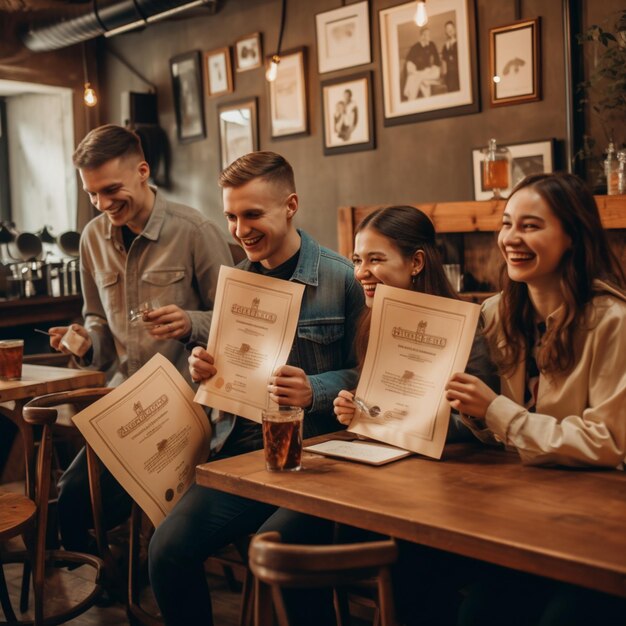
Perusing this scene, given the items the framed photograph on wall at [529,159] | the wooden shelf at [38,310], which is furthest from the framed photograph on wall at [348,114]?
the wooden shelf at [38,310]

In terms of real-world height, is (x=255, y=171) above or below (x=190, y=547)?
above

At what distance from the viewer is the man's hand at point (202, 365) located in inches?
81.0

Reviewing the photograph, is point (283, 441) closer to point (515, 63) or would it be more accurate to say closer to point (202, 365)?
point (202, 365)

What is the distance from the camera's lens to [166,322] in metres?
2.44

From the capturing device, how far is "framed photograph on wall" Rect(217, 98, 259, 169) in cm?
543

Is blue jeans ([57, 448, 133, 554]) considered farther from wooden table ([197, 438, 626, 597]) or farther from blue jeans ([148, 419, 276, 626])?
wooden table ([197, 438, 626, 597])

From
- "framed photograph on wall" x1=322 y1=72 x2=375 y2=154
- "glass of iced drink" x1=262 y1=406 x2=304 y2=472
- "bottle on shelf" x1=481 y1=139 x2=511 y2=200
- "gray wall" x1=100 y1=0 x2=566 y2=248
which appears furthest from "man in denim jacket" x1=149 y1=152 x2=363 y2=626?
"framed photograph on wall" x1=322 y1=72 x2=375 y2=154

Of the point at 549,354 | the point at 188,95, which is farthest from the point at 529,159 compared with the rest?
the point at 188,95

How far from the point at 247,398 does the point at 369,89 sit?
312 cm

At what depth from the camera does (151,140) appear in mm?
6020

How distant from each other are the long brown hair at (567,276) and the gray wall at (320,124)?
2.25 m

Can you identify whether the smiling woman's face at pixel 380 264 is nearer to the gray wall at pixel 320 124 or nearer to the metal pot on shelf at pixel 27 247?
the gray wall at pixel 320 124

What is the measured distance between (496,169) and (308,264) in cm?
192

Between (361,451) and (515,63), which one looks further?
(515,63)
